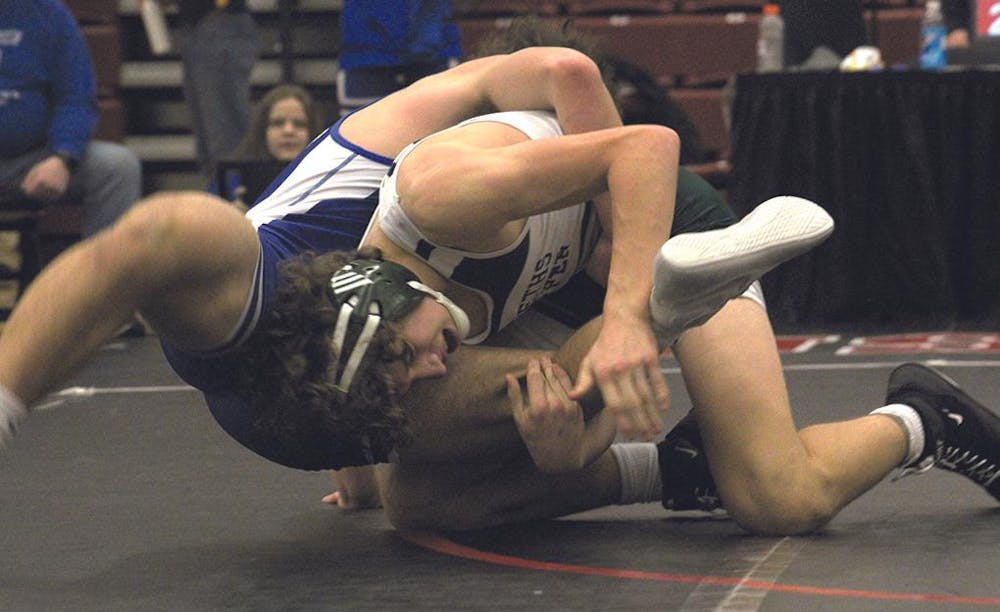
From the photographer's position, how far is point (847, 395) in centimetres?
377

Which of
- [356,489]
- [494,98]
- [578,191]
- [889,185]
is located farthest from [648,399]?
[889,185]

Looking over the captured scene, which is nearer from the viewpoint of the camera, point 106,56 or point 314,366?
point 314,366

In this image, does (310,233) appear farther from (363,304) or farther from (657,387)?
(657,387)

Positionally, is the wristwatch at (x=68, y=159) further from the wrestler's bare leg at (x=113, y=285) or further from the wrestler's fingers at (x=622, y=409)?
the wrestler's fingers at (x=622, y=409)

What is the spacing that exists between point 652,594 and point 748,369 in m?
0.52

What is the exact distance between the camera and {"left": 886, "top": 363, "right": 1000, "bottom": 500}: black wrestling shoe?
104 inches

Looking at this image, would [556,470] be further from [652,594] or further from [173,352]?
[173,352]

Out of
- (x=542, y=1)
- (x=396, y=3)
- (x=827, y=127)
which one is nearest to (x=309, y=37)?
(x=542, y=1)

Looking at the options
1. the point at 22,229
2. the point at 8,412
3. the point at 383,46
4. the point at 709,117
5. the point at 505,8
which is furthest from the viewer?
the point at 505,8

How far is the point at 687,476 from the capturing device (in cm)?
268

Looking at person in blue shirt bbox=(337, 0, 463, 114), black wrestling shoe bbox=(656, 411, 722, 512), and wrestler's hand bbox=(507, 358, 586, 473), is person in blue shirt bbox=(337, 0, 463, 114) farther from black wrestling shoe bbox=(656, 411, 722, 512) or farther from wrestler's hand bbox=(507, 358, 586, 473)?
wrestler's hand bbox=(507, 358, 586, 473)

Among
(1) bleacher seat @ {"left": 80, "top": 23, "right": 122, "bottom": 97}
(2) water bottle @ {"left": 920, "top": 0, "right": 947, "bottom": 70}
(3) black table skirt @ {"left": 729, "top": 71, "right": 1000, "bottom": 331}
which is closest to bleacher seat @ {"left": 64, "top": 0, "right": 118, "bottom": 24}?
(1) bleacher seat @ {"left": 80, "top": 23, "right": 122, "bottom": 97}

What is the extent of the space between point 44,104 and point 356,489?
9.19 feet

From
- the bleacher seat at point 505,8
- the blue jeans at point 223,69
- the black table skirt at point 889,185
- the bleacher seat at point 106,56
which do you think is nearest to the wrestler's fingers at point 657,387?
the black table skirt at point 889,185
